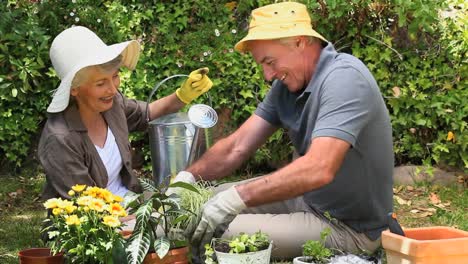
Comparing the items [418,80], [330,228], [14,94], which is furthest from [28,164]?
[330,228]

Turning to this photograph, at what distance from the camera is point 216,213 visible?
3.06m

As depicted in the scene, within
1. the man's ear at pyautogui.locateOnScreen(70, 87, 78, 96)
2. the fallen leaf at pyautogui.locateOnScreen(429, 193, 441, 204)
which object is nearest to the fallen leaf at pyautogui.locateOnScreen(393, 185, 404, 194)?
the fallen leaf at pyautogui.locateOnScreen(429, 193, 441, 204)

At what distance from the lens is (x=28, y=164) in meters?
5.90

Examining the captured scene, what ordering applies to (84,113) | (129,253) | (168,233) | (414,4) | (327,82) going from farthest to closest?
(414,4), (84,113), (327,82), (168,233), (129,253)

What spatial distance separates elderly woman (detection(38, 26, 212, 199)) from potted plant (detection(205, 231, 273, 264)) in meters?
0.87

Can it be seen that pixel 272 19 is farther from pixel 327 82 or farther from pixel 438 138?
pixel 438 138

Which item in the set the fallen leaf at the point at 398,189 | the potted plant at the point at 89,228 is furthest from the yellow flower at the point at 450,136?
the potted plant at the point at 89,228

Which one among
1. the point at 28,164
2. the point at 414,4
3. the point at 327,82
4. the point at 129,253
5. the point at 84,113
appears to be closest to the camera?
the point at 129,253

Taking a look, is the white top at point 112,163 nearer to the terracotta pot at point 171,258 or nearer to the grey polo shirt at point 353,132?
the grey polo shirt at point 353,132

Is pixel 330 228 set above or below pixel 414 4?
below

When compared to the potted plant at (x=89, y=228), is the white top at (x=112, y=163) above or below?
below

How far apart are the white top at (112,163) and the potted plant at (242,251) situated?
0.99 metres

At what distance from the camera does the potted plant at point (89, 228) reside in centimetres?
270

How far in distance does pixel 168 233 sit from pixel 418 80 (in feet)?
9.43
